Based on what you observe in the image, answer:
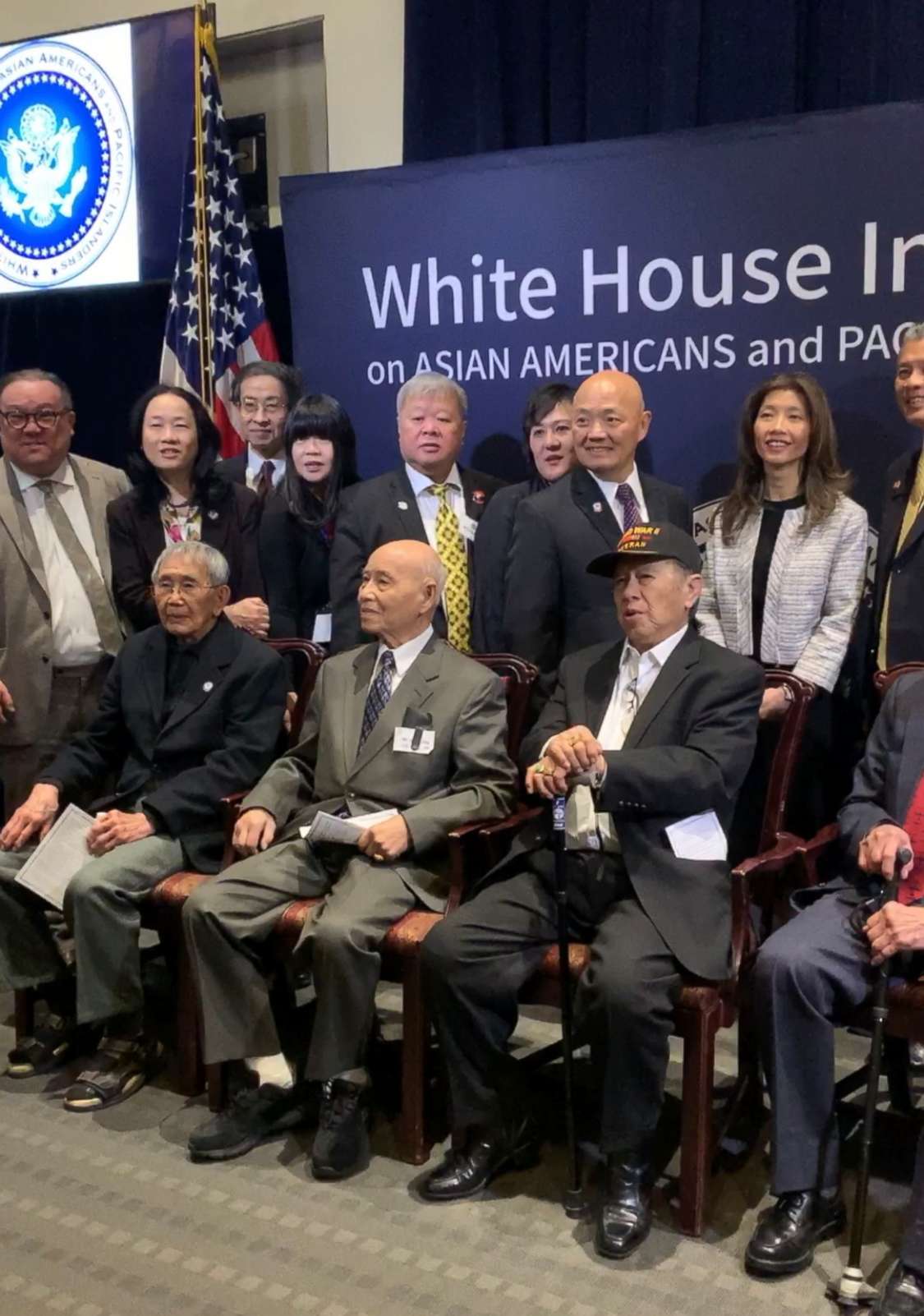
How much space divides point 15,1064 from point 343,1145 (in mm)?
1062

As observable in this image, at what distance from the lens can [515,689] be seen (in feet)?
10.8

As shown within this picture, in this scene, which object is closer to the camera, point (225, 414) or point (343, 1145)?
point (343, 1145)

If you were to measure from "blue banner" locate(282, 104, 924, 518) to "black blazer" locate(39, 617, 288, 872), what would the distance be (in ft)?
4.18

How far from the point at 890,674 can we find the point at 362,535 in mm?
1471

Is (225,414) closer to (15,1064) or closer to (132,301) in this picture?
(132,301)

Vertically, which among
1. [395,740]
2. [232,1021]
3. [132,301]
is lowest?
[232,1021]

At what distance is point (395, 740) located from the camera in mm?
3092

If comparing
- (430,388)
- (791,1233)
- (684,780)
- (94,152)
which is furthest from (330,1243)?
(94,152)

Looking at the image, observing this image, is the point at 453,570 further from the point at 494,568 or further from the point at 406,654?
the point at 406,654

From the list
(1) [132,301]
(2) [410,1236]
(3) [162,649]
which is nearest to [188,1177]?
(2) [410,1236]

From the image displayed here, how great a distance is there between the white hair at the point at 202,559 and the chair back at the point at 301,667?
0.27 meters

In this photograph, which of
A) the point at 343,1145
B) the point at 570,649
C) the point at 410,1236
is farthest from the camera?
the point at 570,649

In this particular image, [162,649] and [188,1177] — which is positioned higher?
[162,649]

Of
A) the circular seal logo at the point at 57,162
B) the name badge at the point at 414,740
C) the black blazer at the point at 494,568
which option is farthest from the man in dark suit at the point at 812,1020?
the circular seal logo at the point at 57,162
